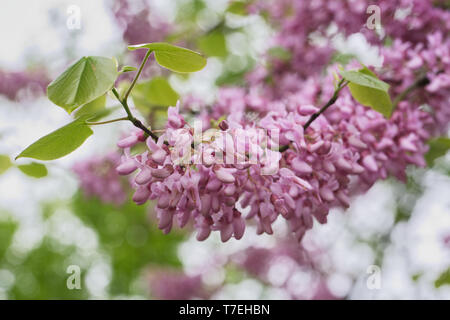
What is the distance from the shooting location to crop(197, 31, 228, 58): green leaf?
3039mm

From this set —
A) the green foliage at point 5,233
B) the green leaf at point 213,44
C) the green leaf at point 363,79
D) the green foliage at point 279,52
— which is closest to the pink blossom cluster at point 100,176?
the green leaf at point 213,44

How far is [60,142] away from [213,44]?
2.16 meters

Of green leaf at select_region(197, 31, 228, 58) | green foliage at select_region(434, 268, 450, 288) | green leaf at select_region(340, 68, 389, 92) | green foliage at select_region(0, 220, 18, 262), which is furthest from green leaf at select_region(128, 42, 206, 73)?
green foliage at select_region(0, 220, 18, 262)

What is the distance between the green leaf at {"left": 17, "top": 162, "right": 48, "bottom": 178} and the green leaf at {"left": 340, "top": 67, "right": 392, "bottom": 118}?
1037mm

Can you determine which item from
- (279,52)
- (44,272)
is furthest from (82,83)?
(44,272)

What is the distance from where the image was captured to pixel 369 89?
117 cm

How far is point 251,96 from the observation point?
75.7 inches

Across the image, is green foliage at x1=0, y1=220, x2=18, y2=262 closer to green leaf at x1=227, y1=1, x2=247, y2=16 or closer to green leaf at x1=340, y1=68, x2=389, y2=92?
green leaf at x1=227, y1=1, x2=247, y2=16

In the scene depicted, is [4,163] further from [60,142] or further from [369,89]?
[369,89]

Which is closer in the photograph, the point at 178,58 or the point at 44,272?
the point at 178,58

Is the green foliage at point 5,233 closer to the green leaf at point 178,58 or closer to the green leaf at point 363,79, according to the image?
the green leaf at point 178,58
